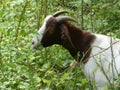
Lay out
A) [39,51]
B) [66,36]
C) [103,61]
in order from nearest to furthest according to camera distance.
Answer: [103,61]
[66,36]
[39,51]

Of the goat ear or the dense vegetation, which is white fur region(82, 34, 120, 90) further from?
the goat ear

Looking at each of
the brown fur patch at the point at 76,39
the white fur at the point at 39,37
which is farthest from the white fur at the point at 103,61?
the white fur at the point at 39,37


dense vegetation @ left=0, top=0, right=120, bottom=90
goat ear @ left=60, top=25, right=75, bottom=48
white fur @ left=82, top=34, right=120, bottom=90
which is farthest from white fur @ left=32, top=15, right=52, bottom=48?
white fur @ left=82, top=34, right=120, bottom=90

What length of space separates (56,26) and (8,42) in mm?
671

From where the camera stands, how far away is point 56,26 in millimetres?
5730

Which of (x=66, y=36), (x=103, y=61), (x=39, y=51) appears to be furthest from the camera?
(x=39, y=51)

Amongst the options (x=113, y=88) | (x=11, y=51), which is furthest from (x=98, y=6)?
(x=113, y=88)

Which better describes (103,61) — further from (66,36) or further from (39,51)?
(39,51)

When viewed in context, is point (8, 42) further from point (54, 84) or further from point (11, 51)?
point (54, 84)

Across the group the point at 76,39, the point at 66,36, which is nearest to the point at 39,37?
the point at 66,36

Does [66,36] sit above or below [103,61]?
above

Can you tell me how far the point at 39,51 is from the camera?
20.6ft

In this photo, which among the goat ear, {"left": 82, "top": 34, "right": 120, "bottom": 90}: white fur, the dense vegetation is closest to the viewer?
the dense vegetation

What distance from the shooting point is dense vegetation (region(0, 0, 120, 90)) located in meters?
4.58
